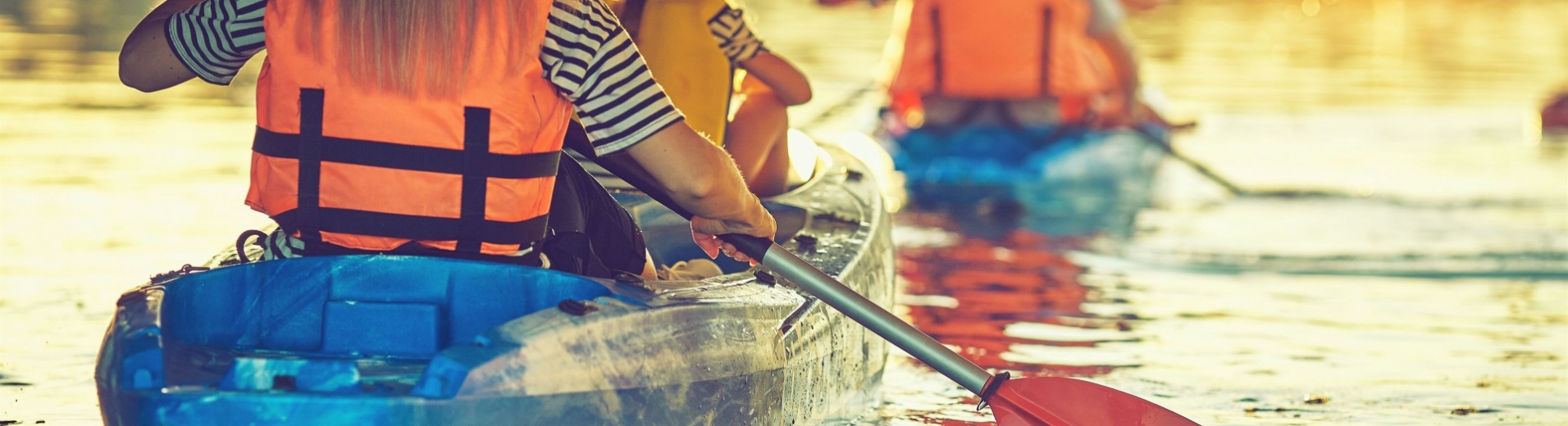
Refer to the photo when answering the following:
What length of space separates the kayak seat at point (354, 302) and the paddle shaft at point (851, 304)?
433 mm

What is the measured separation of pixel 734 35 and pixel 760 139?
27 centimetres

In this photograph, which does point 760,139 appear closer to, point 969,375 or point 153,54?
point 969,375

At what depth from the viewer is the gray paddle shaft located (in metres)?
3.51

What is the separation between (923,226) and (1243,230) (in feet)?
4.02

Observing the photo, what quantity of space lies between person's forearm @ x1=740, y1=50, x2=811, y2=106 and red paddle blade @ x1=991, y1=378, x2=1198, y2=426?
3.59ft

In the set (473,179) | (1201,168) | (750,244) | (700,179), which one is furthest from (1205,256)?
(473,179)

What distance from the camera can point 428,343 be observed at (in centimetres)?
298

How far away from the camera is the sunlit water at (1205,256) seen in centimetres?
494

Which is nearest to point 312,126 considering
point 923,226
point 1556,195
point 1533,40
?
point 923,226

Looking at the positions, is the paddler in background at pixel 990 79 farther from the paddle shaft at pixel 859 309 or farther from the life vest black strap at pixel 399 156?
the life vest black strap at pixel 399 156

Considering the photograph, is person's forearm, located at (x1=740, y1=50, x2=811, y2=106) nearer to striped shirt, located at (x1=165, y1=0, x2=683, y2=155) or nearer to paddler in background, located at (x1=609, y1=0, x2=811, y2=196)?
paddler in background, located at (x1=609, y1=0, x2=811, y2=196)

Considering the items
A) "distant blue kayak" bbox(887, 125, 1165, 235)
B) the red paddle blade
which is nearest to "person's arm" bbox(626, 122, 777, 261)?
the red paddle blade

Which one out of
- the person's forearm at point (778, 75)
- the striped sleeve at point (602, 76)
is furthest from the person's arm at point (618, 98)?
the person's forearm at point (778, 75)

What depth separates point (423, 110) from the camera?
2.94m
